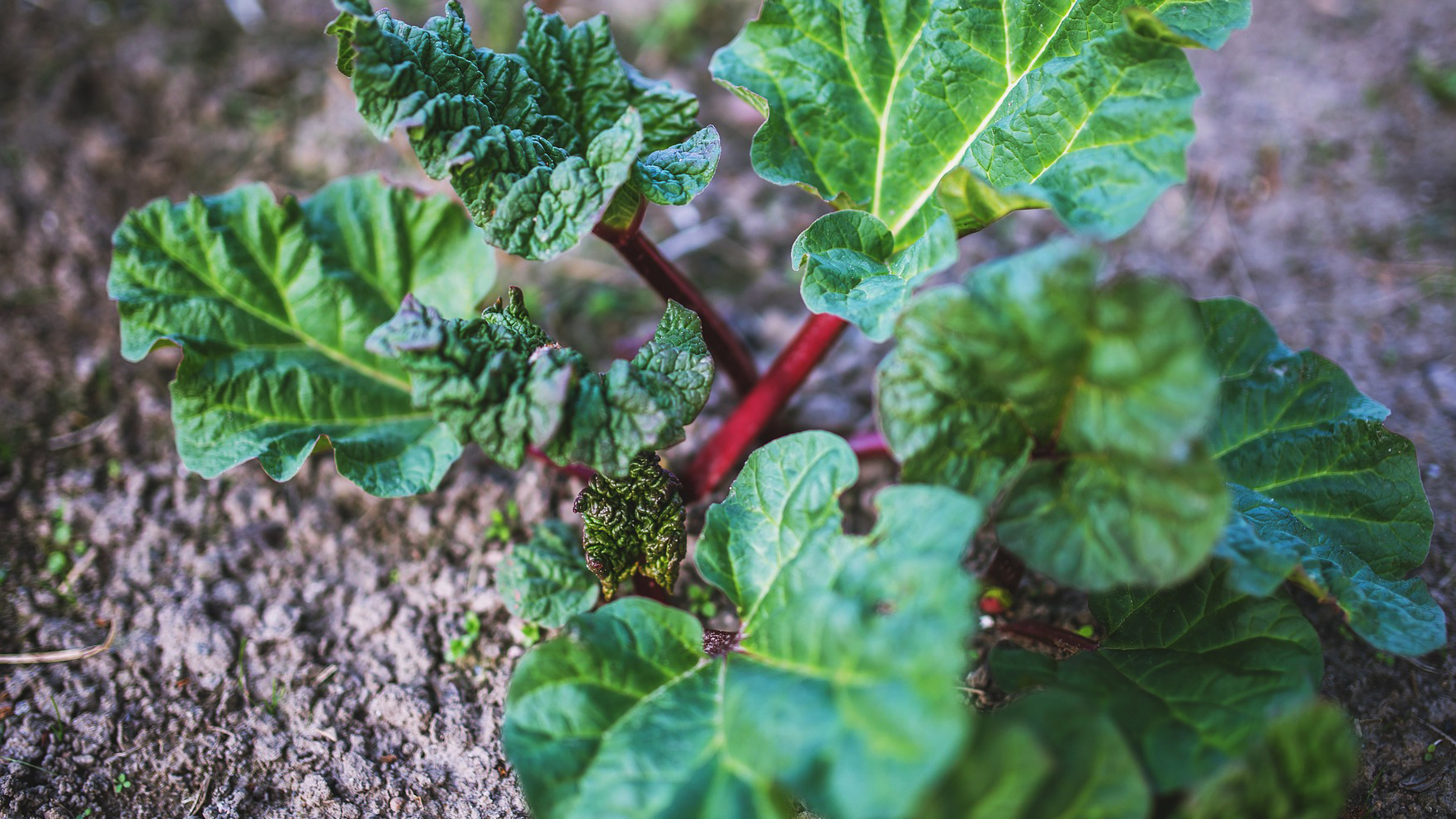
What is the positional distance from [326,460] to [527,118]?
1.14m

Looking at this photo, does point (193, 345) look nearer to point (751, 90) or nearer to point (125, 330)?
point (125, 330)

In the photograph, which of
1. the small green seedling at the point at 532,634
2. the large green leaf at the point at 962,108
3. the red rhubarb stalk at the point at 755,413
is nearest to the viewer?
the large green leaf at the point at 962,108

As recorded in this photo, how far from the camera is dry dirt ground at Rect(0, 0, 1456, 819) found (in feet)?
6.16

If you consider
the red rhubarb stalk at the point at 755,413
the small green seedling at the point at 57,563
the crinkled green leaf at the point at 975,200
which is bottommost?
the small green seedling at the point at 57,563

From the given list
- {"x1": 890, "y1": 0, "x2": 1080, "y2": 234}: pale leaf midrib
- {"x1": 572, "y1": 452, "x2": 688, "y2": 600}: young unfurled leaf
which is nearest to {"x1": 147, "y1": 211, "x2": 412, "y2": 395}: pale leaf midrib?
{"x1": 572, "y1": 452, "x2": 688, "y2": 600}: young unfurled leaf

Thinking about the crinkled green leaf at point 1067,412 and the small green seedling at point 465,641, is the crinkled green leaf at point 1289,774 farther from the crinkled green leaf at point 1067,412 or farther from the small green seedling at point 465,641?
the small green seedling at point 465,641

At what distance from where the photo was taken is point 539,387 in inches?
59.4

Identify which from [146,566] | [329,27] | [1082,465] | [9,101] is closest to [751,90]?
[329,27]

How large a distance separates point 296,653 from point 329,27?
1329mm

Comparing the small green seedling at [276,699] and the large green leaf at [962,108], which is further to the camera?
the small green seedling at [276,699]

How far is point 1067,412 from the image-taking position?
141 cm

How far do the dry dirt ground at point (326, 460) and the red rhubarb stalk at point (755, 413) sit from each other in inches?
13.5

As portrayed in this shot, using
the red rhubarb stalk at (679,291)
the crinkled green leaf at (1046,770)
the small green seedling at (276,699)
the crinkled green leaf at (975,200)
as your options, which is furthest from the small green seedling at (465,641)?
the crinkled green leaf at (975,200)

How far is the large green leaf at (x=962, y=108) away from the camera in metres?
1.60
